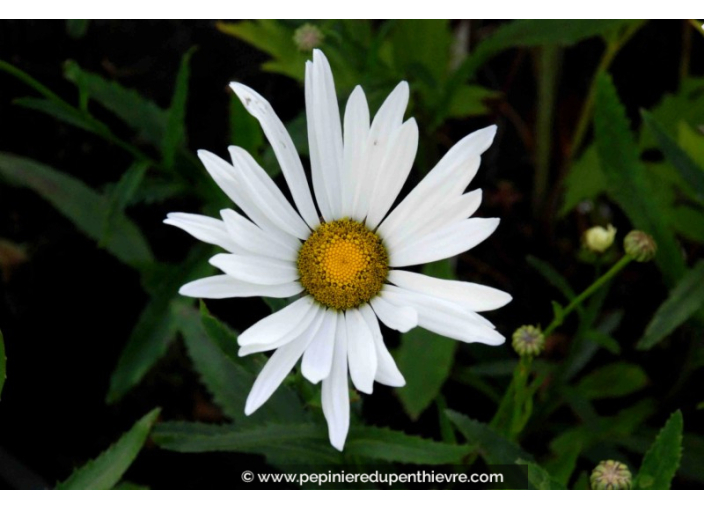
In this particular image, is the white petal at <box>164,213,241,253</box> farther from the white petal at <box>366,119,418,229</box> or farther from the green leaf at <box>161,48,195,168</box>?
the green leaf at <box>161,48,195,168</box>

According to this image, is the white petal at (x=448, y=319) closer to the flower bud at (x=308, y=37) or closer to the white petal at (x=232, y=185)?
the white petal at (x=232, y=185)

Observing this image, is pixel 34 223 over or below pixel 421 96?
below

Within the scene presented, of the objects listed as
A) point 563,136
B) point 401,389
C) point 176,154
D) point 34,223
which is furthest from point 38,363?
point 563,136

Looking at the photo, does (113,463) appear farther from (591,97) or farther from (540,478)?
(591,97)

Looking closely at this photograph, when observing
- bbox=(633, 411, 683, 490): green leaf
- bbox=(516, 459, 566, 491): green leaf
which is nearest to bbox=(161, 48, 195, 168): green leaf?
bbox=(516, 459, 566, 491): green leaf

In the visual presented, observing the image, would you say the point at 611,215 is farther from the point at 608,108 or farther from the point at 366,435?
the point at 366,435
